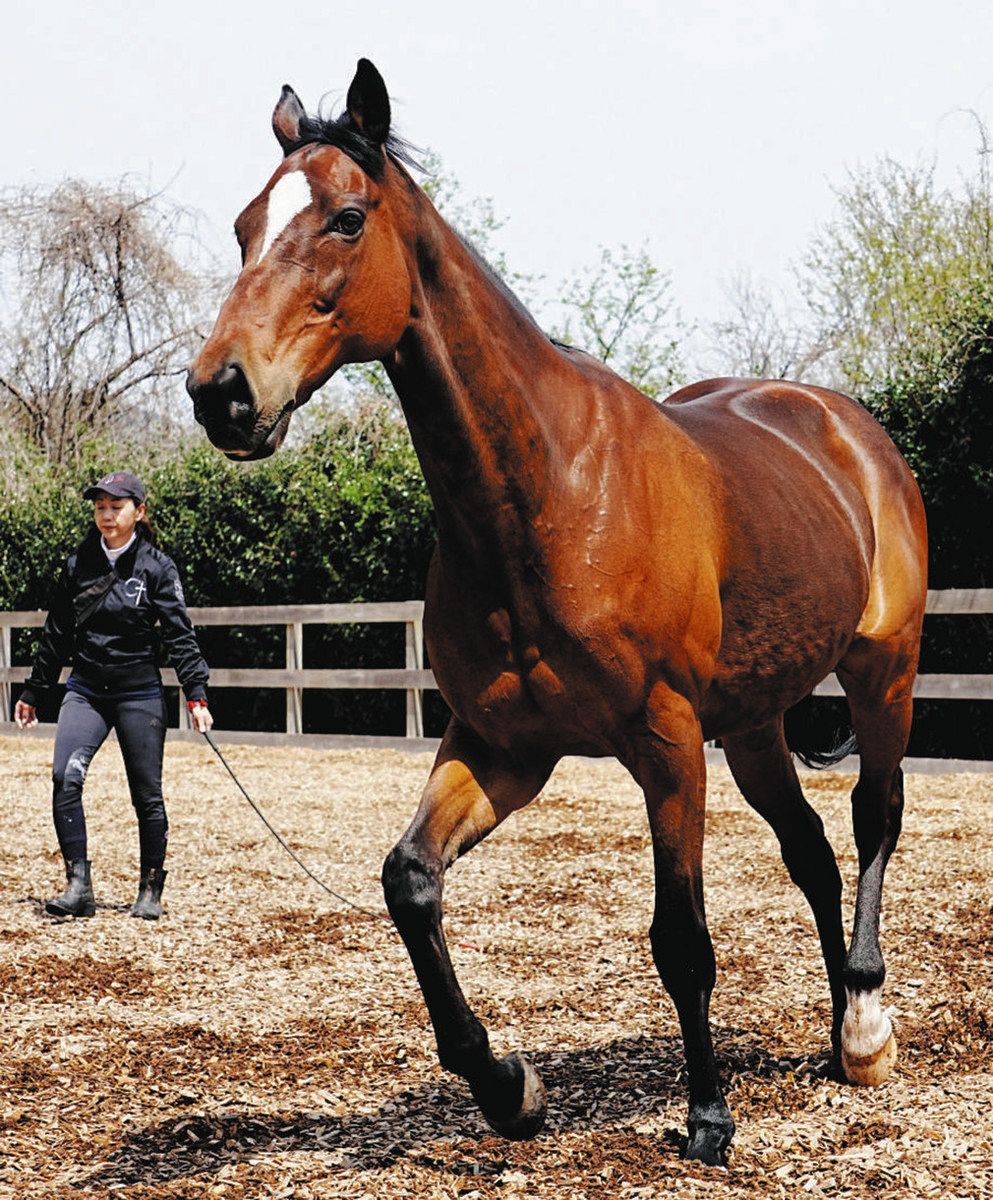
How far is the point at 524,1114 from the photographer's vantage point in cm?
329

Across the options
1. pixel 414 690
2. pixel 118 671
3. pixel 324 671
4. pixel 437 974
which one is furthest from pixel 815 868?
pixel 324 671

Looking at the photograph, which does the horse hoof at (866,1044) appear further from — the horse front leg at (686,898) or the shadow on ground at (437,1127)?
the horse front leg at (686,898)

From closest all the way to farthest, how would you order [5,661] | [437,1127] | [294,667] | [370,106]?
[370,106]
[437,1127]
[294,667]
[5,661]

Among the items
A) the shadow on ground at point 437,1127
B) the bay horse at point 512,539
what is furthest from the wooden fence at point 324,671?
the bay horse at point 512,539

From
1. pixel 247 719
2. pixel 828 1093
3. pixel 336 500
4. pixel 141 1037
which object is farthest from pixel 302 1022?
pixel 247 719

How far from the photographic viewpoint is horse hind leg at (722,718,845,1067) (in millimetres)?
4301

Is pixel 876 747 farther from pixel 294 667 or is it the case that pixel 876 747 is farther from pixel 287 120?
pixel 294 667

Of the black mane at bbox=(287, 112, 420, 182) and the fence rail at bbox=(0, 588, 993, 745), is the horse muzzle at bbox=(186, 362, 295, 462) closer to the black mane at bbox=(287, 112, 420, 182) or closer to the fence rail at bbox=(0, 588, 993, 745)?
the black mane at bbox=(287, 112, 420, 182)

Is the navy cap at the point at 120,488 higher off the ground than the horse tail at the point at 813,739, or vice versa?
the navy cap at the point at 120,488

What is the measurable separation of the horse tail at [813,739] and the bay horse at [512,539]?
159 cm

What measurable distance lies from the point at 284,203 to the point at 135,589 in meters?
3.87

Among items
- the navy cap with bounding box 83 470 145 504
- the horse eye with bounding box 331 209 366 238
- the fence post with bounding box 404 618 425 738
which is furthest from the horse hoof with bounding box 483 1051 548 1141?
the fence post with bounding box 404 618 425 738

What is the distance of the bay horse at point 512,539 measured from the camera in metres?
2.81

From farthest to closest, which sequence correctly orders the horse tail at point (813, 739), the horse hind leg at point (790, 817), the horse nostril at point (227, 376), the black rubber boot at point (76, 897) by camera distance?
1. the black rubber boot at point (76, 897)
2. the horse tail at point (813, 739)
3. the horse hind leg at point (790, 817)
4. the horse nostril at point (227, 376)
